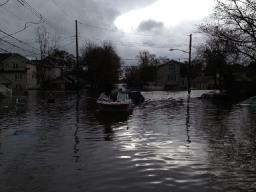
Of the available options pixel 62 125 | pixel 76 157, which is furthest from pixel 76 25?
pixel 76 157

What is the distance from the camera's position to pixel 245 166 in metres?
12.1

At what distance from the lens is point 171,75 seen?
140 metres

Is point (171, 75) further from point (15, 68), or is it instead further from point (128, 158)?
point (128, 158)

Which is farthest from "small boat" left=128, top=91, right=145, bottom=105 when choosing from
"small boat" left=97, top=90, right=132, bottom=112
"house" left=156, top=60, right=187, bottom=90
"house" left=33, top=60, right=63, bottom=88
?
"house" left=156, top=60, right=187, bottom=90

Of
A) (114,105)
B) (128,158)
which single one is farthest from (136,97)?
(128,158)

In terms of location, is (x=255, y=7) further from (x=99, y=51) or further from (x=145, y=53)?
(x=145, y=53)

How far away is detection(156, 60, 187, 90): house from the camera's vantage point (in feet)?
456

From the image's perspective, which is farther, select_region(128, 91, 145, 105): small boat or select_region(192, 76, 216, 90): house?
select_region(192, 76, 216, 90): house

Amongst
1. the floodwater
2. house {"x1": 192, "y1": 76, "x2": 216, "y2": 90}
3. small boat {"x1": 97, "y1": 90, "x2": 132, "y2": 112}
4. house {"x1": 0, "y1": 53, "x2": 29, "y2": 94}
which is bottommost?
the floodwater

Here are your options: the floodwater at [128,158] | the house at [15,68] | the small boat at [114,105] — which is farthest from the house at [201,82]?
the floodwater at [128,158]

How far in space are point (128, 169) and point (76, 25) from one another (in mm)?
58888

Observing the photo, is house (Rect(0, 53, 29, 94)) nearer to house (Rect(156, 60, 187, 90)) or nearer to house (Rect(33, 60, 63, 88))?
house (Rect(33, 60, 63, 88))

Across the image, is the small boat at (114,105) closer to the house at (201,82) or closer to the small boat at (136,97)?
the small boat at (136,97)

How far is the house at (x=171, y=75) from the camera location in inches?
5468
